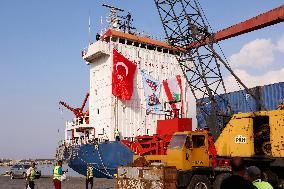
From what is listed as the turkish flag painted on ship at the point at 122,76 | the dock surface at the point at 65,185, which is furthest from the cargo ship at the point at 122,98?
the dock surface at the point at 65,185

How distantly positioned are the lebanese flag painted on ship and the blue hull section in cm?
978

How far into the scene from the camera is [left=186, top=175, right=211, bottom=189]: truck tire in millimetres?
14690

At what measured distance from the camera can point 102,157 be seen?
1280 inches

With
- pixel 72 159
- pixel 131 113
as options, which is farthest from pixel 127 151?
pixel 72 159

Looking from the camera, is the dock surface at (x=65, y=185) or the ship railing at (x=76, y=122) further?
the ship railing at (x=76, y=122)

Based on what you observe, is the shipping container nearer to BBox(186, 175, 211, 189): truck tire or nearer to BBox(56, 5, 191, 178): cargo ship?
Result: BBox(56, 5, 191, 178): cargo ship

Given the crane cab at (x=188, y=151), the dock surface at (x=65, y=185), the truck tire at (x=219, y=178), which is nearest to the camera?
the truck tire at (x=219, y=178)

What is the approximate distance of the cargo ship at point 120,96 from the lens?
113 ft

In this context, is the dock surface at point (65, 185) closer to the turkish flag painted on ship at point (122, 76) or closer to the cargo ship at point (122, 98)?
the cargo ship at point (122, 98)

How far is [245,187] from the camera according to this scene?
4367 millimetres

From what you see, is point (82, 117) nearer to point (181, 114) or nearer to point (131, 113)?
point (131, 113)

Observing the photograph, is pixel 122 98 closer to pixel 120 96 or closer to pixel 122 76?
pixel 120 96

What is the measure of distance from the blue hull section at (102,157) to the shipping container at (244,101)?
813cm

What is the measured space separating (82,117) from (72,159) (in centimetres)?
541
